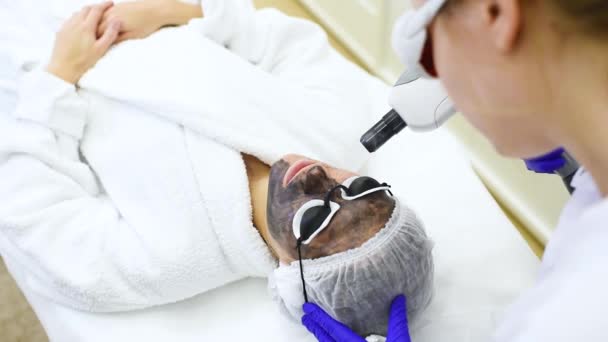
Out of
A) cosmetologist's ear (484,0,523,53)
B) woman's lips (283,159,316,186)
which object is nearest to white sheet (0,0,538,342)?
woman's lips (283,159,316,186)

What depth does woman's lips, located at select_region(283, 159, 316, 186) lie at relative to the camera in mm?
958

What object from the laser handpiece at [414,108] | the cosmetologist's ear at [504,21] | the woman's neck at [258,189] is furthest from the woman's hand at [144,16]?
the cosmetologist's ear at [504,21]

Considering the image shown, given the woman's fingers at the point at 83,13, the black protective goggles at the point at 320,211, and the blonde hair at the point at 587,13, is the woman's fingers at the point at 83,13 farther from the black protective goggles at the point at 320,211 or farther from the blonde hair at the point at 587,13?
A: the blonde hair at the point at 587,13

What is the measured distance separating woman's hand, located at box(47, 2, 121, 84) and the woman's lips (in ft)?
1.65

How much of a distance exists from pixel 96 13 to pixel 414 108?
78 cm

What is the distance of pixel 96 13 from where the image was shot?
1.24 m

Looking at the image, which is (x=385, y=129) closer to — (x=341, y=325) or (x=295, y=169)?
(x=295, y=169)

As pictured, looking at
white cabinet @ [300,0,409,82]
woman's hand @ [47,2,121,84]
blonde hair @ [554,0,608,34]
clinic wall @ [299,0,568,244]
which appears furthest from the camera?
white cabinet @ [300,0,409,82]

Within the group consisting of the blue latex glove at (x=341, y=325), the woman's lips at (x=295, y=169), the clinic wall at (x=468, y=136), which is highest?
the woman's lips at (x=295, y=169)

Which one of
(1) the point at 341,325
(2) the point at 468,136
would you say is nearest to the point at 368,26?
(2) the point at 468,136

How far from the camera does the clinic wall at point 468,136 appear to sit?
1599 millimetres

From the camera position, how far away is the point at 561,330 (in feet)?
1.52

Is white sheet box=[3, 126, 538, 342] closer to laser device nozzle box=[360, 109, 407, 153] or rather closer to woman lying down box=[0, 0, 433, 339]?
woman lying down box=[0, 0, 433, 339]

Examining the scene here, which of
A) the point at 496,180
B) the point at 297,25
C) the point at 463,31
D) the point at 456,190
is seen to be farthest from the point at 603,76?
the point at 496,180
